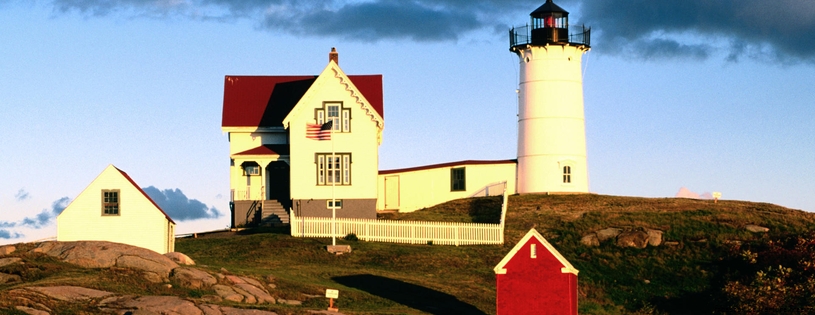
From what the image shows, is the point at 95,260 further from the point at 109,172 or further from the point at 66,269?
the point at 109,172

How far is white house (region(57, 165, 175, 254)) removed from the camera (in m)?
44.8

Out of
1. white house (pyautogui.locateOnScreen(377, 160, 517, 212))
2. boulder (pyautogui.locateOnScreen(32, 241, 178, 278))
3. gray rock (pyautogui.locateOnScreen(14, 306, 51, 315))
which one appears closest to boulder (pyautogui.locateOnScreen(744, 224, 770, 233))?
white house (pyautogui.locateOnScreen(377, 160, 517, 212))

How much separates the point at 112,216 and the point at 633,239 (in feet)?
66.0

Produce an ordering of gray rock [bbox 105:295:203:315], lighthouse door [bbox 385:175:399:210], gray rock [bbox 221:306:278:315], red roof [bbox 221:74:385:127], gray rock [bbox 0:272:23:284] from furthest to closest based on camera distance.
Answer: lighthouse door [bbox 385:175:399:210] → red roof [bbox 221:74:385:127] → gray rock [bbox 0:272:23:284] → gray rock [bbox 221:306:278:315] → gray rock [bbox 105:295:203:315]

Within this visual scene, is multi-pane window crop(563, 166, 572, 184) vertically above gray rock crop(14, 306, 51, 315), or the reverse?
multi-pane window crop(563, 166, 572, 184)

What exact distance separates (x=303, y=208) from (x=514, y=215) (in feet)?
31.0

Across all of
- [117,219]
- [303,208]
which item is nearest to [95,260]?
[117,219]

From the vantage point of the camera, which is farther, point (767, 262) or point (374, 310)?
point (767, 262)

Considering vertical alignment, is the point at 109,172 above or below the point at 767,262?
above

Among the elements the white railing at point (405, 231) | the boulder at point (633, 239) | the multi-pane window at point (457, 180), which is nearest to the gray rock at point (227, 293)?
the white railing at point (405, 231)

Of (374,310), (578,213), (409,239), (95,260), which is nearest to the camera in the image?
(374,310)

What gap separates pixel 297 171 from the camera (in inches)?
2186

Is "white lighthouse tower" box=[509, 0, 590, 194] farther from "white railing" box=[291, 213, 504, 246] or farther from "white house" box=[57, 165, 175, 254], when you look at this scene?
"white house" box=[57, 165, 175, 254]

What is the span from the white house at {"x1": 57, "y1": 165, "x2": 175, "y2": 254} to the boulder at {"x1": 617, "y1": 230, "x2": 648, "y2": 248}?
58.7ft
